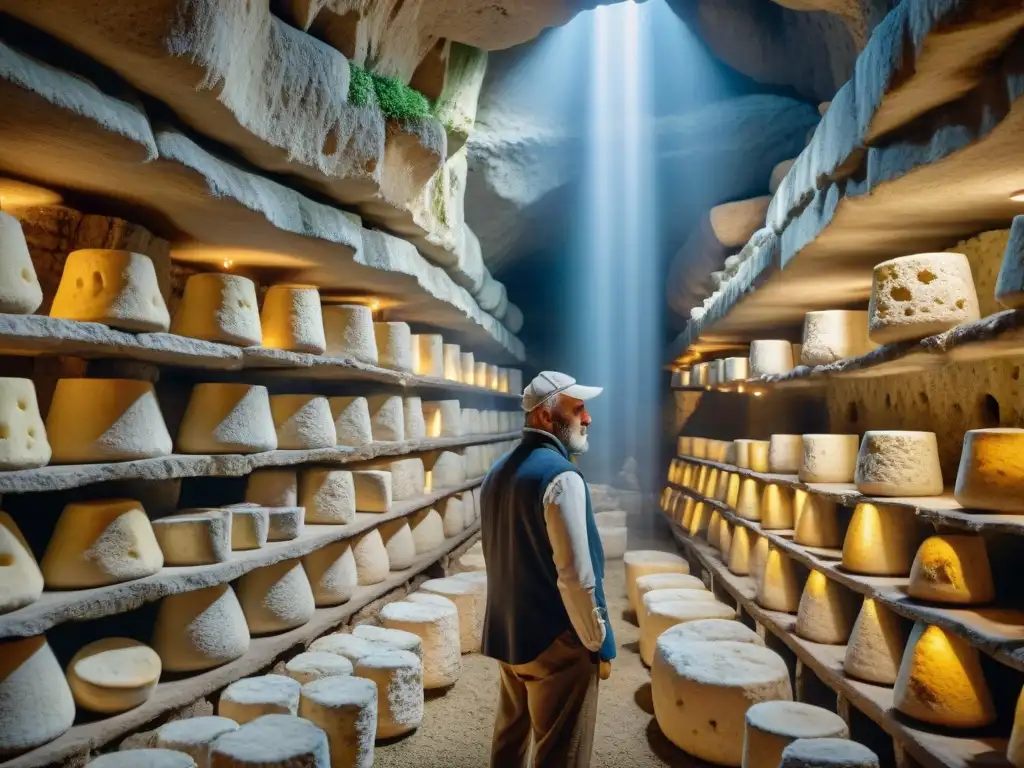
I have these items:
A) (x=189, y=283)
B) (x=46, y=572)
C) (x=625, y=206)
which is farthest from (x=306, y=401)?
(x=625, y=206)

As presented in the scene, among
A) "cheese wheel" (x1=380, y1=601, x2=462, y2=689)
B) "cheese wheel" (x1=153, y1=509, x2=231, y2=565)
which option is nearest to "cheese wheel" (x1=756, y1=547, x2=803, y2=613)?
"cheese wheel" (x1=380, y1=601, x2=462, y2=689)

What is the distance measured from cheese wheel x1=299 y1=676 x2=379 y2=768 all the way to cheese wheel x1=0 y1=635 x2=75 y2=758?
2.85 ft

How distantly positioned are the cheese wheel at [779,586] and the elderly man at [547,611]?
197 centimetres

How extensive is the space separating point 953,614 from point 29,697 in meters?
2.90

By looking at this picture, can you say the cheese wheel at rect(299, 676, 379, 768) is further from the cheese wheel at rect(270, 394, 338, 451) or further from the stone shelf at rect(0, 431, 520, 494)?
the cheese wheel at rect(270, 394, 338, 451)

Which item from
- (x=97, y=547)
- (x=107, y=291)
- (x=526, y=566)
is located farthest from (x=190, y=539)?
(x=526, y=566)

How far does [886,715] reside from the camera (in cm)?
283

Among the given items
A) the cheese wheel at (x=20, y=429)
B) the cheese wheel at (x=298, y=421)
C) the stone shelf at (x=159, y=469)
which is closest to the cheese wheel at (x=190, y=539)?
the stone shelf at (x=159, y=469)

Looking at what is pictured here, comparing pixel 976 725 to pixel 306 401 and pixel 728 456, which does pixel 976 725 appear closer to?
pixel 306 401

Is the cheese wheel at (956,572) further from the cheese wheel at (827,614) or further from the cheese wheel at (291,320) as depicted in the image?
the cheese wheel at (291,320)

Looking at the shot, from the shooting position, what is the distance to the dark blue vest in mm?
2703

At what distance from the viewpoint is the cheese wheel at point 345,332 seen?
463cm

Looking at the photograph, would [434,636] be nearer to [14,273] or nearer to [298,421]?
[298,421]

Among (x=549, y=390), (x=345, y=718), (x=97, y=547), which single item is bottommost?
(x=345, y=718)
